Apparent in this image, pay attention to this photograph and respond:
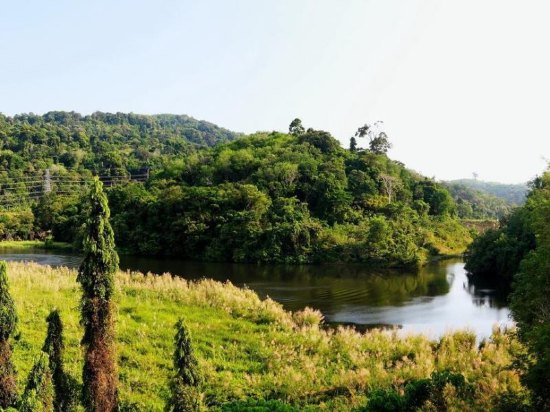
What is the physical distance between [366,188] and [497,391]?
51190 millimetres

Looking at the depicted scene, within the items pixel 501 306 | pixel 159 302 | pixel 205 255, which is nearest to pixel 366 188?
pixel 205 255

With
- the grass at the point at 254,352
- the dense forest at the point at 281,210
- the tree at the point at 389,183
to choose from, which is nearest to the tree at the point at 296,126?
the dense forest at the point at 281,210

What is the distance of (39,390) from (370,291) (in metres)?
26.2

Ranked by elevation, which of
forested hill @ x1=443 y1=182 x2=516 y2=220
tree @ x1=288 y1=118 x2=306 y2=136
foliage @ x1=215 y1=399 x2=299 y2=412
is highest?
tree @ x1=288 y1=118 x2=306 y2=136

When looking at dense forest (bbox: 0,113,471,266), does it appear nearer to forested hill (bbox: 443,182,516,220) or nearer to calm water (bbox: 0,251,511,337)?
calm water (bbox: 0,251,511,337)

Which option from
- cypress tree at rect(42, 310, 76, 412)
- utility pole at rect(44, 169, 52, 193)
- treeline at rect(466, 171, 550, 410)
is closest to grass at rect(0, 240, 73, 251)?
utility pole at rect(44, 169, 52, 193)

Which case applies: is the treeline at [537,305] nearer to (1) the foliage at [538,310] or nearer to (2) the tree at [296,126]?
(1) the foliage at [538,310]

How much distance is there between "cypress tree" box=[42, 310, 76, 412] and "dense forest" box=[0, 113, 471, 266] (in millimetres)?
37036

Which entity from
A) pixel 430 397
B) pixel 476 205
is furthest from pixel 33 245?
pixel 476 205

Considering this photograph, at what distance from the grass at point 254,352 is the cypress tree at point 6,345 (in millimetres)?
2231

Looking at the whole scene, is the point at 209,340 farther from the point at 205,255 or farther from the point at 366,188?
the point at 366,188

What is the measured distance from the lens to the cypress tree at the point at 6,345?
9.62 meters

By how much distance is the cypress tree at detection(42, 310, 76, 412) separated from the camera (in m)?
9.66

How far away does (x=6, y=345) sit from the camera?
1000 centimetres
